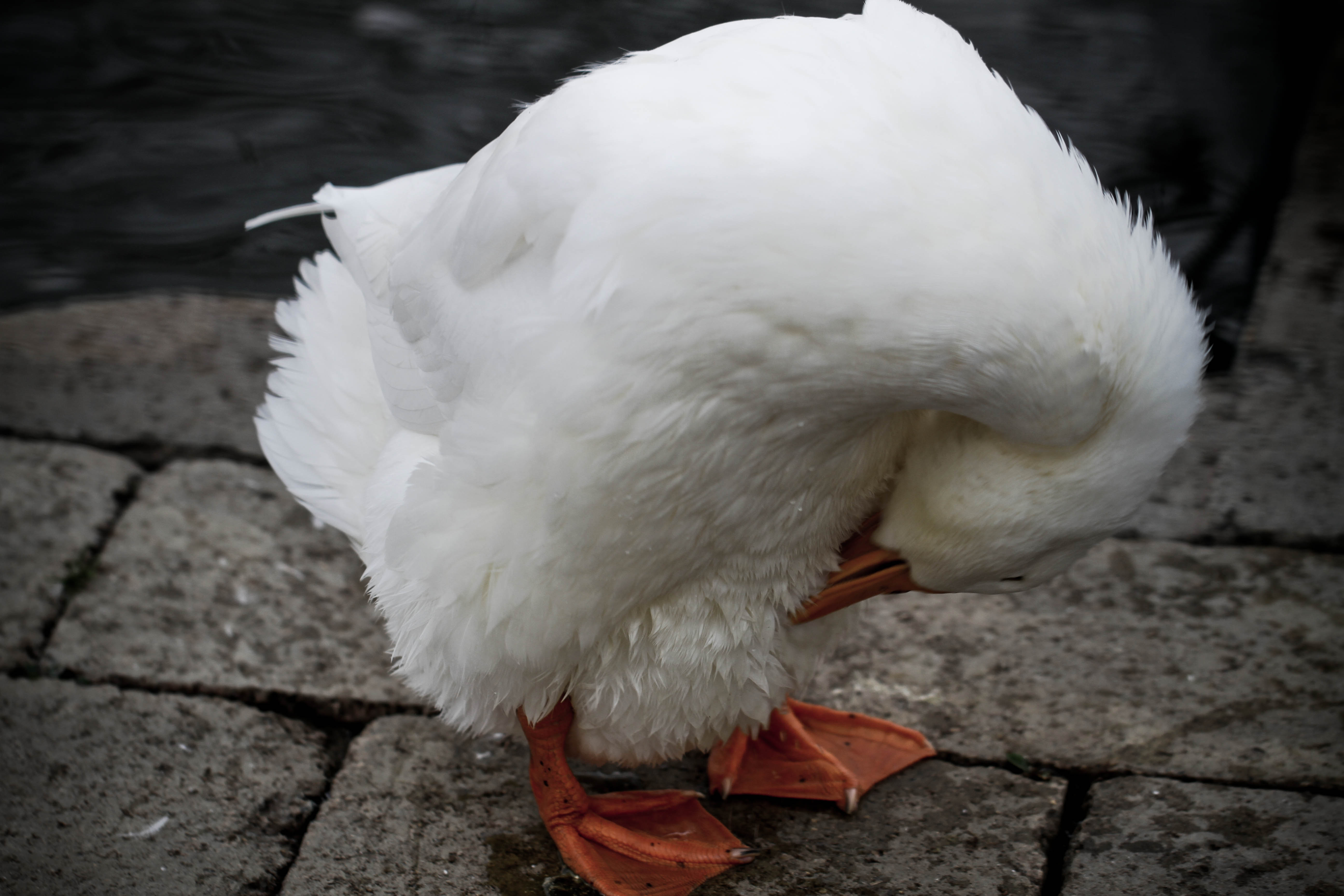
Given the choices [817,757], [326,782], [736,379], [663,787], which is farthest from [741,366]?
[326,782]

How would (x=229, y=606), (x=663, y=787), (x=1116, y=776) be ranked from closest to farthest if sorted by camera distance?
1. (x=1116, y=776)
2. (x=663, y=787)
3. (x=229, y=606)

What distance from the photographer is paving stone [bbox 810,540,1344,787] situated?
2428 millimetres

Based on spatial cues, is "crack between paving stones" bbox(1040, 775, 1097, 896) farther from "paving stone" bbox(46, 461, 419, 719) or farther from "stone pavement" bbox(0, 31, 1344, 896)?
"paving stone" bbox(46, 461, 419, 719)

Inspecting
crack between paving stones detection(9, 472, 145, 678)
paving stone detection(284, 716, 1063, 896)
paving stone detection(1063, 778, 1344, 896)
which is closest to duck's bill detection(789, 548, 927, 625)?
paving stone detection(284, 716, 1063, 896)

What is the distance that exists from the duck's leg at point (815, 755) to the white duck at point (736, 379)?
0.24 m

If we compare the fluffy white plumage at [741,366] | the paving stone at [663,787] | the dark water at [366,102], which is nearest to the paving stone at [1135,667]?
the paving stone at [663,787]

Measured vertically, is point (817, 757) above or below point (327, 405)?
below

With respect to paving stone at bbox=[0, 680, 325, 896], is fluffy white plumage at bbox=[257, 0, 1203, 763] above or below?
above

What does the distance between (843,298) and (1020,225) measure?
27 cm

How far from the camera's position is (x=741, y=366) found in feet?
5.24

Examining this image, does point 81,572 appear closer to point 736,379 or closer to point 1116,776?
point 736,379

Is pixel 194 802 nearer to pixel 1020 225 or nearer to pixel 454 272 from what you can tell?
pixel 454 272

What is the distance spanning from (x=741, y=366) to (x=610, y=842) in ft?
3.90

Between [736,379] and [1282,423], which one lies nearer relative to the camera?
[736,379]
